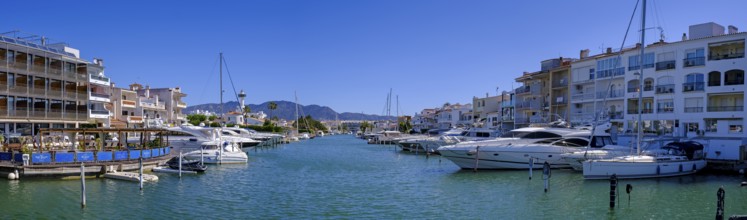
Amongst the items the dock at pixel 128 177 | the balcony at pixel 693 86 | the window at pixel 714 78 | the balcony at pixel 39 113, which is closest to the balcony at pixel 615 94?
the balcony at pixel 693 86

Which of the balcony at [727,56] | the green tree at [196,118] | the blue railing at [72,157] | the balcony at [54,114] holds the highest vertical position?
the balcony at [727,56]

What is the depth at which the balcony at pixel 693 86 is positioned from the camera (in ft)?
155

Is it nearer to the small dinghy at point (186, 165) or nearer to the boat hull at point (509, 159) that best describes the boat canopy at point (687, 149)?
the boat hull at point (509, 159)

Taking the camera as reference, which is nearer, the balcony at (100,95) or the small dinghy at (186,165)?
the small dinghy at (186,165)

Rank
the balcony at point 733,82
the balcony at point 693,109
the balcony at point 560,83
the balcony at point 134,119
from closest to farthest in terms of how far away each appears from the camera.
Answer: the balcony at point 733,82 < the balcony at point 693,109 < the balcony at point 560,83 < the balcony at point 134,119

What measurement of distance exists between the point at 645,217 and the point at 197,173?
29.5 metres

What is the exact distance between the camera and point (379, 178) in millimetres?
38562

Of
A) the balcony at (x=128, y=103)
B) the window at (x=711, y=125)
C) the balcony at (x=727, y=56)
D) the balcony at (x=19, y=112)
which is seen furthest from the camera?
the balcony at (x=128, y=103)

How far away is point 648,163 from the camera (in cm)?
3528

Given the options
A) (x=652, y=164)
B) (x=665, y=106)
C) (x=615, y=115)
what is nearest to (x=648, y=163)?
(x=652, y=164)

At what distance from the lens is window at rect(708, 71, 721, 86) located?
4659 centimetres

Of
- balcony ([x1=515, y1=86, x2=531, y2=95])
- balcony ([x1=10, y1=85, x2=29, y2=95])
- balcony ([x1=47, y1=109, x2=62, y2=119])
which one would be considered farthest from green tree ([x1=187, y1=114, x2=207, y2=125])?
balcony ([x1=515, y1=86, x2=531, y2=95])

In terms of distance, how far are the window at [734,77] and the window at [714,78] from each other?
0.62 meters

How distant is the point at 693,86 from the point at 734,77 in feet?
10.4
